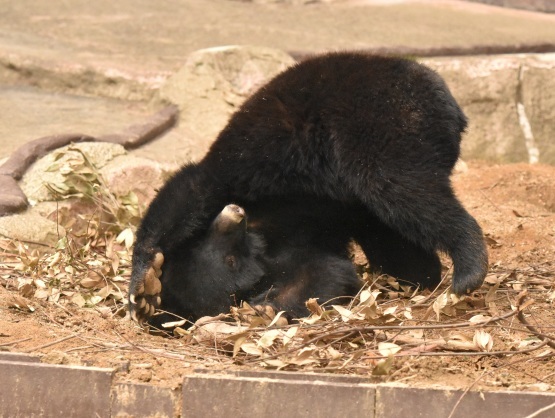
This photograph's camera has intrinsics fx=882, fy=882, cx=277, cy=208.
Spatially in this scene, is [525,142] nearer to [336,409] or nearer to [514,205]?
[514,205]

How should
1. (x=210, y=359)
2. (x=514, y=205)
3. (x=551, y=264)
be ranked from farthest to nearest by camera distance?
(x=514, y=205)
(x=551, y=264)
(x=210, y=359)

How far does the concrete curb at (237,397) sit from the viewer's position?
312 cm

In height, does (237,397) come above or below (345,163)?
below

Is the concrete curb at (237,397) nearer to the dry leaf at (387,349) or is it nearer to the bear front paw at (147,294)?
the dry leaf at (387,349)

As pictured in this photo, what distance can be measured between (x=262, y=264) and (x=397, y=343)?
3.73ft

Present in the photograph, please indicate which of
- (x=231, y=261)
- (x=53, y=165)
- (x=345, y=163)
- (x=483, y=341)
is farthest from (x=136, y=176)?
(x=483, y=341)

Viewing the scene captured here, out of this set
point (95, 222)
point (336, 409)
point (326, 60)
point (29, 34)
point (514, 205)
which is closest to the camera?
point (336, 409)

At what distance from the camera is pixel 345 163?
440cm

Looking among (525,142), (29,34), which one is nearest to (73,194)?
(525,142)

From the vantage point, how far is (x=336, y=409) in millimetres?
3203

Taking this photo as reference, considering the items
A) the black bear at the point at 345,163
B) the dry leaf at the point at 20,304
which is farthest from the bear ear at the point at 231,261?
the dry leaf at the point at 20,304

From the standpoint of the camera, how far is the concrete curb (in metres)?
3.12

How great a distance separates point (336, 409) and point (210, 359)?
0.72 meters

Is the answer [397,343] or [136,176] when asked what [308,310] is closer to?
[397,343]
